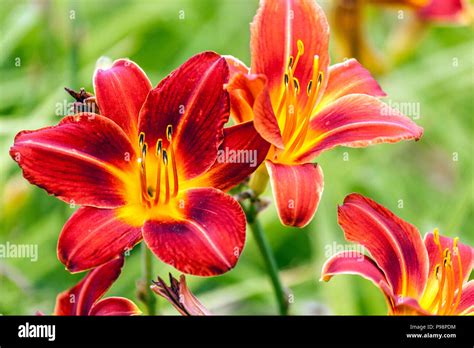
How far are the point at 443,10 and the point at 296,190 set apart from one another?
1071mm

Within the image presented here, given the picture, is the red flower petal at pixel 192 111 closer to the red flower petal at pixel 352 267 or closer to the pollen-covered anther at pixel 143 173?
the pollen-covered anther at pixel 143 173

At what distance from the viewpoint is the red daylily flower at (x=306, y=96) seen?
66cm

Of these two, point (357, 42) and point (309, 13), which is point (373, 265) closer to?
point (309, 13)

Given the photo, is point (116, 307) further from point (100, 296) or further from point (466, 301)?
point (466, 301)

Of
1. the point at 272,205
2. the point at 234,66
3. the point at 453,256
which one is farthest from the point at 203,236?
the point at 272,205

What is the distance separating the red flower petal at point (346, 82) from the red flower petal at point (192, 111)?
0.46 ft

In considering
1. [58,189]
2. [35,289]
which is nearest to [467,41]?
[35,289]

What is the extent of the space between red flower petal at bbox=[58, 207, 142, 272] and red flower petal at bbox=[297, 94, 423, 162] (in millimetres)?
176

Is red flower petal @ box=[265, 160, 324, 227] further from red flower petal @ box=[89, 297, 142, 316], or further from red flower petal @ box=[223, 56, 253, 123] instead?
red flower petal @ box=[89, 297, 142, 316]

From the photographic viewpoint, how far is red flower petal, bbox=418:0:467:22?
5.03 ft
